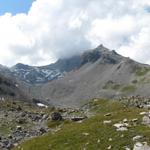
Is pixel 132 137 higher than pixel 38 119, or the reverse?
pixel 38 119

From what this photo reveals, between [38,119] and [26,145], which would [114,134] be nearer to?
[26,145]

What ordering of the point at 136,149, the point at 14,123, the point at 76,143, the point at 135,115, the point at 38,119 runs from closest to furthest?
the point at 136,149, the point at 76,143, the point at 135,115, the point at 14,123, the point at 38,119

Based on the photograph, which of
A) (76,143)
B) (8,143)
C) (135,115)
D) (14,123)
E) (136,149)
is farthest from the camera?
(14,123)

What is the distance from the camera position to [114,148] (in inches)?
1441

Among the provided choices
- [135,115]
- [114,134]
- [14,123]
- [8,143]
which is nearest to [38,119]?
[14,123]

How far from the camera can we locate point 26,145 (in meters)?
43.2

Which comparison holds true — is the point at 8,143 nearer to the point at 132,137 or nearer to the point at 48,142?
the point at 48,142

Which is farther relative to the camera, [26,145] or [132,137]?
[26,145]

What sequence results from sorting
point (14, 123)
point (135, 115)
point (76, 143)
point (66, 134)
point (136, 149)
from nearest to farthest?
point (136, 149) < point (76, 143) < point (66, 134) < point (135, 115) < point (14, 123)

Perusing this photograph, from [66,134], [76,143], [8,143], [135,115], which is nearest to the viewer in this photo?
[76,143]

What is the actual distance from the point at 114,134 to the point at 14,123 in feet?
152

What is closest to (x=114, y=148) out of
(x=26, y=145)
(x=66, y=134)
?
(x=66, y=134)

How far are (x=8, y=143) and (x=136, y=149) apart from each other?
28.2 meters

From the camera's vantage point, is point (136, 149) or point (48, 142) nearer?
point (136, 149)
